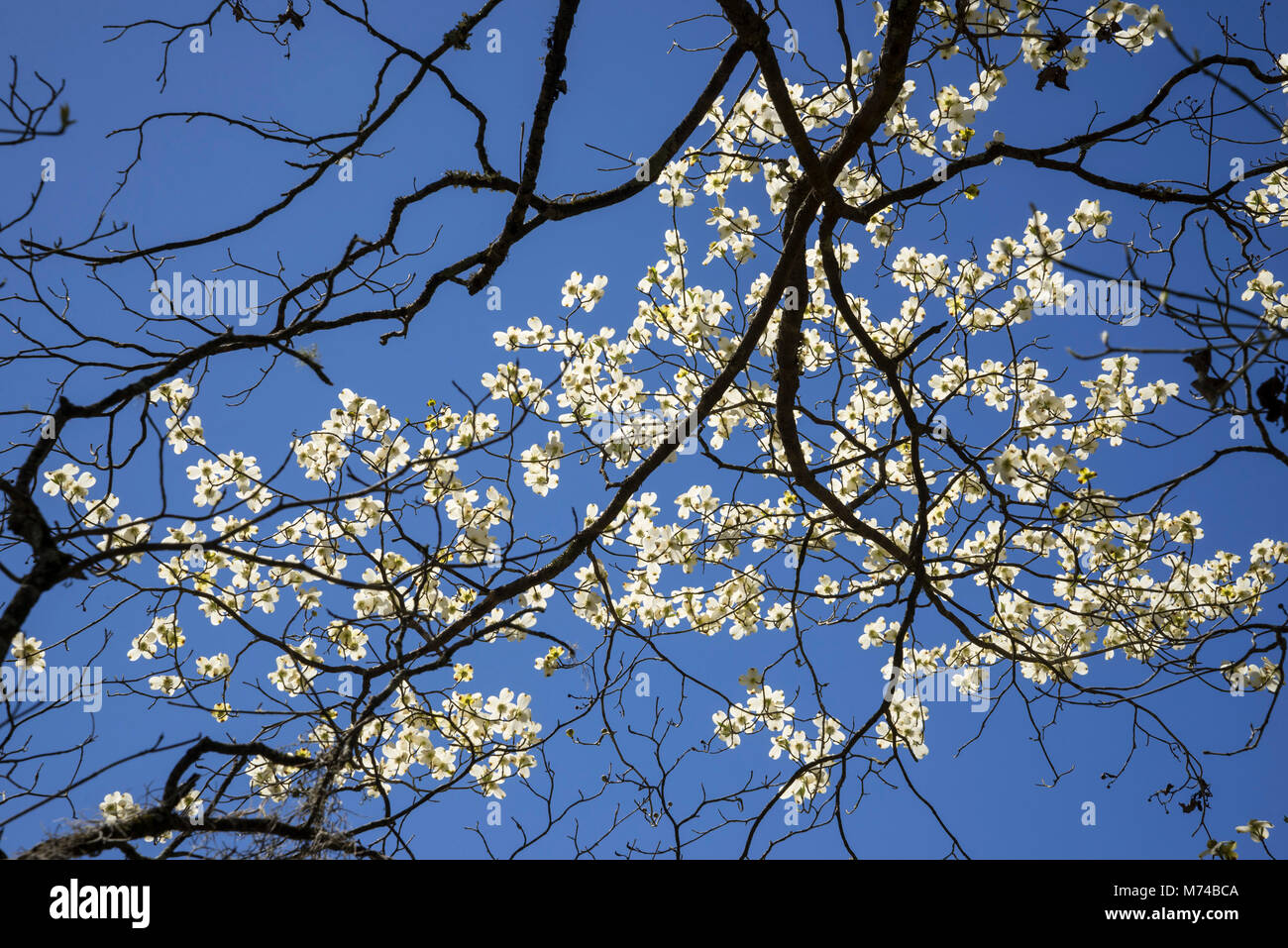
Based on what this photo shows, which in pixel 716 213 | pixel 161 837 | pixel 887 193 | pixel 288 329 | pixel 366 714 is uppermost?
pixel 716 213

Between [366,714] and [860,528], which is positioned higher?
[860,528]

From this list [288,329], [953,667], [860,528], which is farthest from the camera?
[953,667]

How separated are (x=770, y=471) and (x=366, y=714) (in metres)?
1.43

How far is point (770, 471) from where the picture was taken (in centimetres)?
278

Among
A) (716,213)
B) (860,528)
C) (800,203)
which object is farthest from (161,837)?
(716,213)

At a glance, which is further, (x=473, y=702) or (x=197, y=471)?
(x=197, y=471)

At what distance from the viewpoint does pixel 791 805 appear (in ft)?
9.61

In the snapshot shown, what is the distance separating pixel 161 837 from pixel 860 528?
226cm

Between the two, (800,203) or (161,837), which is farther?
(800,203)

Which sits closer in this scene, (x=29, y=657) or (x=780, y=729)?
(x=29, y=657)

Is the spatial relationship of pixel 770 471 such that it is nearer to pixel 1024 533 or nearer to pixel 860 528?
pixel 860 528

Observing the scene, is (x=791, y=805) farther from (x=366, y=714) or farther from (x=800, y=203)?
(x=800, y=203)

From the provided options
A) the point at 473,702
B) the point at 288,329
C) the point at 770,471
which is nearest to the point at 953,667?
the point at 770,471
